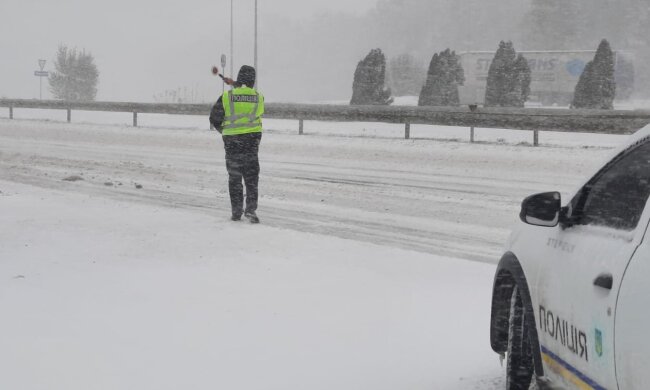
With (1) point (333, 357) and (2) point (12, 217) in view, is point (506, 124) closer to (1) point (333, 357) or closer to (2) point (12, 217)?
(2) point (12, 217)

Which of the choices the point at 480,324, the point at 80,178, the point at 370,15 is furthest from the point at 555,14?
the point at 480,324

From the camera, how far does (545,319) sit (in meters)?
3.41

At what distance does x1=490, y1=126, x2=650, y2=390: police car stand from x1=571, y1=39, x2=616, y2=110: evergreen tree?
1268 inches

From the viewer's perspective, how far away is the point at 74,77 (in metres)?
75.2

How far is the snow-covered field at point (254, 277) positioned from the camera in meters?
4.62

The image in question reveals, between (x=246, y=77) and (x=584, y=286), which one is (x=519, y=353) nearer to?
(x=584, y=286)

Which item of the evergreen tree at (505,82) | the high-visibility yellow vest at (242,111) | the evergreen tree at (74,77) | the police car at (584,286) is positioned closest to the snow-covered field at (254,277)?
the police car at (584,286)

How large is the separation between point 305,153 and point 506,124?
4.81 m

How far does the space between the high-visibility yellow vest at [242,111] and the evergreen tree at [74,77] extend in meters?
69.1

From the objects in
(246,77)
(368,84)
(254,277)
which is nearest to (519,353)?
(254,277)

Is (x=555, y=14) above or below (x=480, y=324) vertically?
above

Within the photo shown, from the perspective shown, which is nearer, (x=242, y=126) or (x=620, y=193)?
(x=620, y=193)

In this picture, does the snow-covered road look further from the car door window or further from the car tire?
the car door window

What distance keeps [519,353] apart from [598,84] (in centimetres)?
3325
